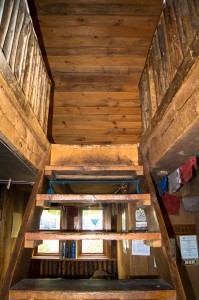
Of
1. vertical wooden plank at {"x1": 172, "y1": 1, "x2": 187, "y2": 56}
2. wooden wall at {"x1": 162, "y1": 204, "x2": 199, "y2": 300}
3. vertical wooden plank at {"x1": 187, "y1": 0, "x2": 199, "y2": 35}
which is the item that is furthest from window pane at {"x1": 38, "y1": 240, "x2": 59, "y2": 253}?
vertical wooden plank at {"x1": 187, "y1": 0, "x2": 199, "y2": 35}

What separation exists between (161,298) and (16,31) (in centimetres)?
210

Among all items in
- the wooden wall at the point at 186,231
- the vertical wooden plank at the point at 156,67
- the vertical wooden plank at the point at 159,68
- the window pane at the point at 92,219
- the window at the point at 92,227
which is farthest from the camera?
the window pane at the point at 92,219

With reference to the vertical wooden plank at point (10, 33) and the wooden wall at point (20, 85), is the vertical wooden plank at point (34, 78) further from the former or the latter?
the vertical wooden plank at point (10, 33)

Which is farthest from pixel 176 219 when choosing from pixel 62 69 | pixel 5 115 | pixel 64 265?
pixel 64 265

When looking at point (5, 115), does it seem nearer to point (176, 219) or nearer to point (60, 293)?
point (60, 293)

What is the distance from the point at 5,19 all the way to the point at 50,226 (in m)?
6.62

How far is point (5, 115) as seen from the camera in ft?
5.55

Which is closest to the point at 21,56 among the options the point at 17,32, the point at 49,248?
the point at 17,32

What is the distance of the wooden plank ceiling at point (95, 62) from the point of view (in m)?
3.05

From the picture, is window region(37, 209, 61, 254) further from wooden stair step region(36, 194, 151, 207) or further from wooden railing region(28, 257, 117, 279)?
wooden stair step region(36, 194, 151, 207)

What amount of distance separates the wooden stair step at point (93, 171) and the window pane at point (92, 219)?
5235 millimetres

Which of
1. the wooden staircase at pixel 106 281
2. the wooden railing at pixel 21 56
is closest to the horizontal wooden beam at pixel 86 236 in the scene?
the wooden staircase at pixel 106 281

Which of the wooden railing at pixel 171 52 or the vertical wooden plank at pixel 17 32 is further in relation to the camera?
the vertical wooden plank at pixel 17 32

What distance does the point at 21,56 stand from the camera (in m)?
1.98
